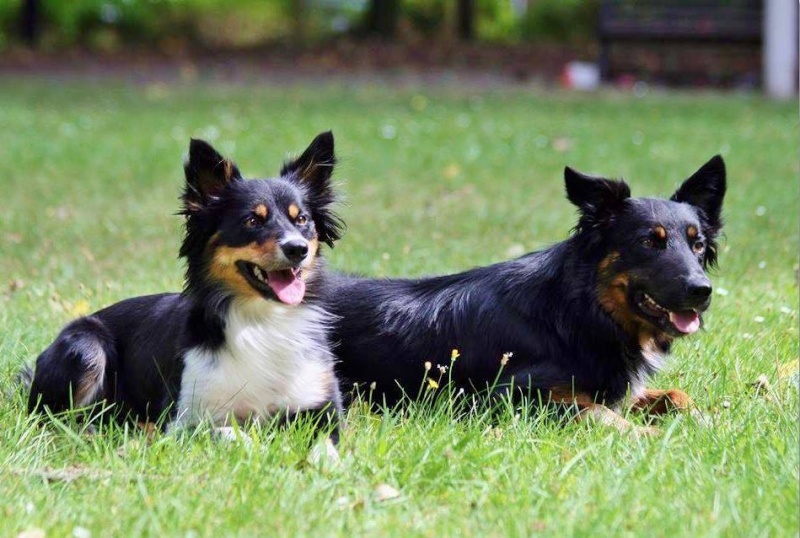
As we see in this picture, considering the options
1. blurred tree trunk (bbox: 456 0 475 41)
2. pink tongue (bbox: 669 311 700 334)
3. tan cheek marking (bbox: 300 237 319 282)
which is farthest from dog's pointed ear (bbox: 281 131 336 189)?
blurred tree trunk (bbox: 456 0 475 41)

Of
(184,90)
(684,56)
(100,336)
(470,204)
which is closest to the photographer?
(100,336)

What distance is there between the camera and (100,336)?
5.18 m

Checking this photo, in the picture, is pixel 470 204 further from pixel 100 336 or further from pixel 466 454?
pixel 466 454

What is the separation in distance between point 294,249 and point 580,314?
1.29 meters

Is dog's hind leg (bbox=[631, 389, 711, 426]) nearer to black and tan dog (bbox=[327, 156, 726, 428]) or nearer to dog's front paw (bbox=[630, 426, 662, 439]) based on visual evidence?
black and tan dog (bbox=[327, 156, 726, 428])

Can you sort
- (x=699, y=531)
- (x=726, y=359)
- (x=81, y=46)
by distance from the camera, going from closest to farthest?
(x=699, y=531)
(x=726, y=359)
(x=81, y=46)

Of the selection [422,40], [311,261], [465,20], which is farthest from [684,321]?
[465,20]

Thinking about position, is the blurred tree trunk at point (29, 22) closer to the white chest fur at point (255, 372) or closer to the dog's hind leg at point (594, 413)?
the white chest fur at point (255, 372)

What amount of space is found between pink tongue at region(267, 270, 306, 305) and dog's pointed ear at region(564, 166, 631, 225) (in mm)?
1212

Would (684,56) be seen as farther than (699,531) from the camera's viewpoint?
Yes

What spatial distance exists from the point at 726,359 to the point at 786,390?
0.52m

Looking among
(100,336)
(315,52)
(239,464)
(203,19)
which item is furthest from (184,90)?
(239,464)

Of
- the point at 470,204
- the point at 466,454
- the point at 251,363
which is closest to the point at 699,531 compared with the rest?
the point at 466,454

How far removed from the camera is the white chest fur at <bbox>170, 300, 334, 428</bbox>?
466 cm
